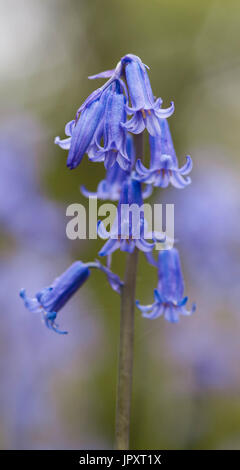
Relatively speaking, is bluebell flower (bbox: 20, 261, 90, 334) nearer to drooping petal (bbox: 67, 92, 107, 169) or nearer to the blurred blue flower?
drooping petal (bbox: 67, 92, 107, 169)

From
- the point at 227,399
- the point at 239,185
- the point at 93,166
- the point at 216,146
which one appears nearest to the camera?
the point at 227,399

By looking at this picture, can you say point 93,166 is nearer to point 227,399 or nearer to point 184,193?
point 184,193

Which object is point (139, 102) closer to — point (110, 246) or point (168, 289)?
point (110, 246)

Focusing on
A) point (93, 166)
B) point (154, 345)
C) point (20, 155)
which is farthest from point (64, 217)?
point (154, 345)

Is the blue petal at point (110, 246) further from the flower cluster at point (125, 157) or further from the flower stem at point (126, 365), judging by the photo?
the flower stem at point (126, 365)

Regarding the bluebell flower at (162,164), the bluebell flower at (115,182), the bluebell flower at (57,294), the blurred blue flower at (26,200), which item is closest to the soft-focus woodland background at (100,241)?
the blurred blue flower at (26,200)

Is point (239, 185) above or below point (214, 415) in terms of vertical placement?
above

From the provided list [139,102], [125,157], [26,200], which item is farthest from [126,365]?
[26,200]

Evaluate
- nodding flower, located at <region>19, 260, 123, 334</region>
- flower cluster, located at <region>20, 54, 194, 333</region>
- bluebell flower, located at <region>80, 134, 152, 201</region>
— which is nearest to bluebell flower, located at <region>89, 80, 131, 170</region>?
flower cluster, located at <region>20, 54, 194, 333</region>
